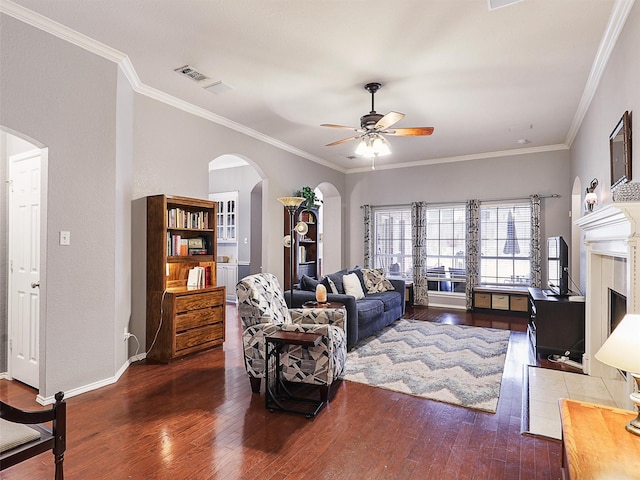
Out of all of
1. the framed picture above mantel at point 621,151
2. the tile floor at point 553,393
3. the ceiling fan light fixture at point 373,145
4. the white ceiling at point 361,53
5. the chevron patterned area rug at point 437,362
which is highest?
the white ceiling at point 361,53

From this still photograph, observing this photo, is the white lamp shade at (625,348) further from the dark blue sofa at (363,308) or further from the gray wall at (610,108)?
the dark blue sofa at (363,308)

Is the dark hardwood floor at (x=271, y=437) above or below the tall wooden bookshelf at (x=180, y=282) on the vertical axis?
below

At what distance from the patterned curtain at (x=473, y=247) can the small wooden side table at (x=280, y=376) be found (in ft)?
16.7

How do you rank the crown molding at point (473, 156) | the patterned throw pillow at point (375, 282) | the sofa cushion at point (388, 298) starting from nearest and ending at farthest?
1. the sofa cushion at point (388, 298)
2. the patterned throw pillow at point (375, 282)
3. the crown molding at point (473, 156)

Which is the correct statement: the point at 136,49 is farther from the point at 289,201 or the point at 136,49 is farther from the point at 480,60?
the point at 480,60

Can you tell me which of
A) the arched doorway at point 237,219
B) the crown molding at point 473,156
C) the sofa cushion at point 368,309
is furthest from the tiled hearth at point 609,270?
the arched doorway at point 237,219

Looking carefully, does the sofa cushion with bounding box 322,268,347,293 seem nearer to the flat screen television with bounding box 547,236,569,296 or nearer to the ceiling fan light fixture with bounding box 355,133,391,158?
the ceiling fan light fixture with bounding box 355,133,391,158

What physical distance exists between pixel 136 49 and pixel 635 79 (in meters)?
4.00

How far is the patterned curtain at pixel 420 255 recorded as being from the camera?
24.8 ft

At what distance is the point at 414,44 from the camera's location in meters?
3.16

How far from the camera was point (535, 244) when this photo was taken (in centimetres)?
656

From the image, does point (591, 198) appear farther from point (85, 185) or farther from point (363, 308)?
point (85, 185)

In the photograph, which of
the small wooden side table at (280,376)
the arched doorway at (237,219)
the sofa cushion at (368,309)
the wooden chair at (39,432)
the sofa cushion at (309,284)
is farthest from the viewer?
the arched doorway at (237,219)

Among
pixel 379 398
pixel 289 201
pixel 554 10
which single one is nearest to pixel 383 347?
pixel 379 398
